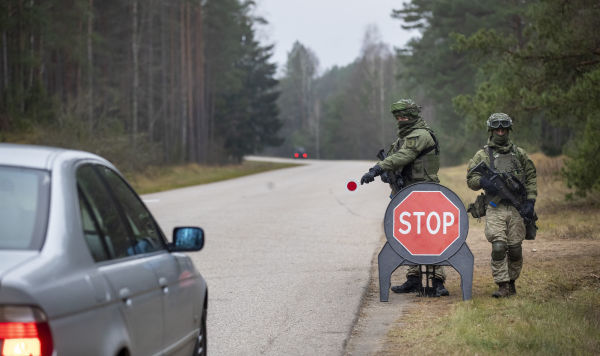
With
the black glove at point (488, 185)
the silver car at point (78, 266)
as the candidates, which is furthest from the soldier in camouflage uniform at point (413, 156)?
the silver car at point (78, 266)

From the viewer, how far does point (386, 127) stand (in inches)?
4264

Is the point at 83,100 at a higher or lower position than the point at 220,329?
higher

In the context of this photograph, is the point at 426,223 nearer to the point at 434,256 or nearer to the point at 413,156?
the point at 434,256

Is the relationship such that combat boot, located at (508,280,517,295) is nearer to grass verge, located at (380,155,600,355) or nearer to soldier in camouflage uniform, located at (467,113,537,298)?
soldier in camouflage uniform, located at (467,113,537,298)

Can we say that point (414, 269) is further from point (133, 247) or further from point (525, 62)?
point (525, 62)

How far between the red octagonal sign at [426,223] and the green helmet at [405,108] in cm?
98

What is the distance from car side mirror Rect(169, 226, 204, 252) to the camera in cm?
528

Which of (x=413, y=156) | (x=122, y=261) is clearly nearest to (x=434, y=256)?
(x=413, y=156)

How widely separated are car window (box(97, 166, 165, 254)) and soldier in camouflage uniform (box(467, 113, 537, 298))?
4.70m

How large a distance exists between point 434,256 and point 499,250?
2.08ft

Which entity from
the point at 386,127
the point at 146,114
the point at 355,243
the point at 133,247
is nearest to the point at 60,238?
the point at 133,247

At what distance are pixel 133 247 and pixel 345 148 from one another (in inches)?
4376

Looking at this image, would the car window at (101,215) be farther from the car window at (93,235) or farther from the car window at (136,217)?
the car window at (136,217)

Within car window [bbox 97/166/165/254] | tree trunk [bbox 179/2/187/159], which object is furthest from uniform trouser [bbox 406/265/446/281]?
tree trunk [bbox 179/2/187/159]
